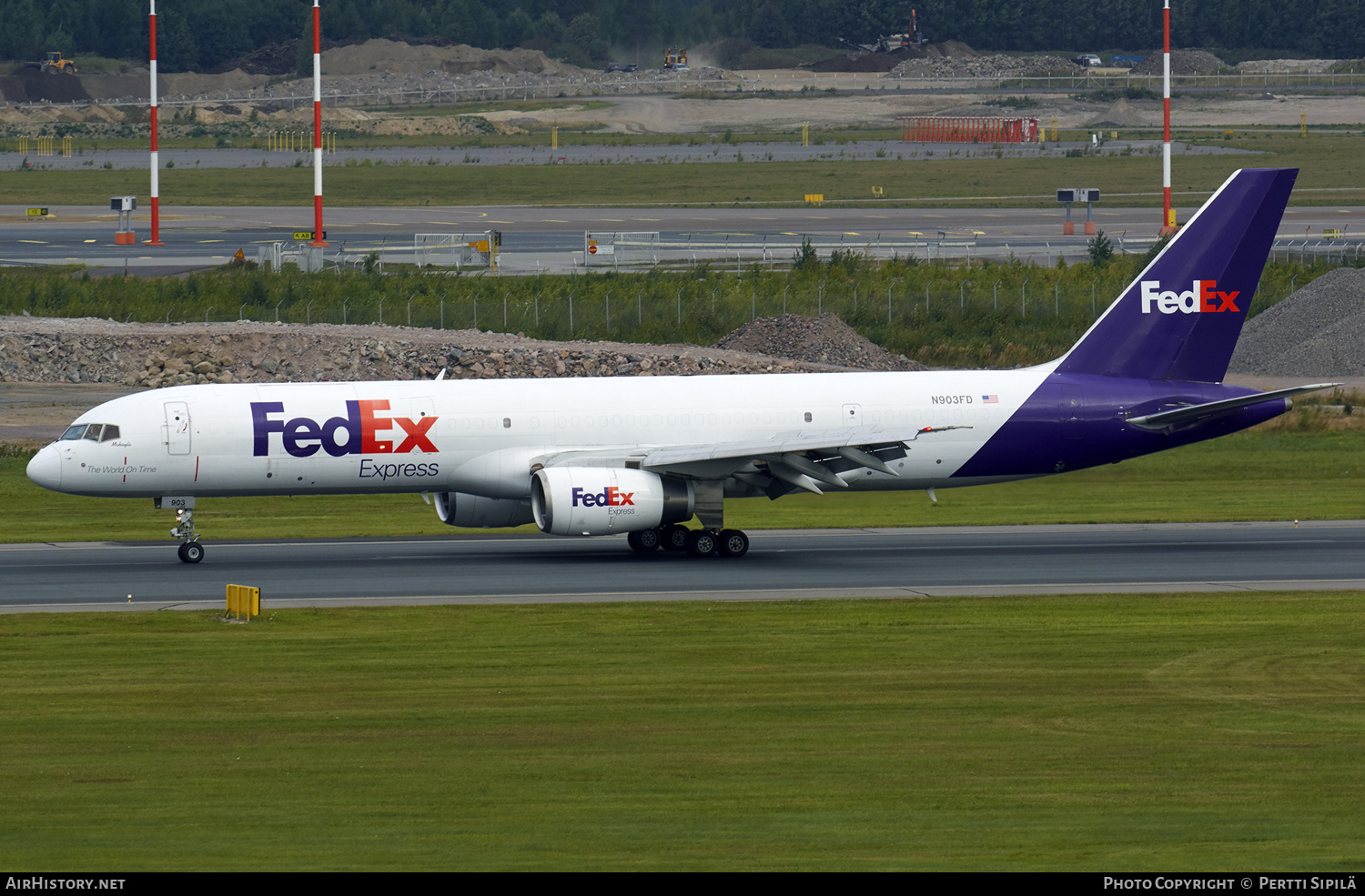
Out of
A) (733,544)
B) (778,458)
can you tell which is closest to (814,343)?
(733,544)

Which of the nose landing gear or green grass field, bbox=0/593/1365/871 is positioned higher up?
the nose landing gear

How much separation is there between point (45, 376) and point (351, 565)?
35.8 m

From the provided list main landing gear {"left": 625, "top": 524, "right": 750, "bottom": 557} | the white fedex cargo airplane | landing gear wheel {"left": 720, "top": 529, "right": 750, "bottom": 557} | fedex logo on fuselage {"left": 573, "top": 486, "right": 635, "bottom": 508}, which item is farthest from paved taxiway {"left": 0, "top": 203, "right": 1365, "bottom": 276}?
fedex logo on fuselage {"left": 573, "top": 486, "right": 635, "bottom": 508}

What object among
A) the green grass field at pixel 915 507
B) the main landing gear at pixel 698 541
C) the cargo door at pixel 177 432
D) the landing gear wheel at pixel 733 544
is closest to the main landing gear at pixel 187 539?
the cargo door at pixel 177 432

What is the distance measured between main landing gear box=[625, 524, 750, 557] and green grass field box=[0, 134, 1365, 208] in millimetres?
84713

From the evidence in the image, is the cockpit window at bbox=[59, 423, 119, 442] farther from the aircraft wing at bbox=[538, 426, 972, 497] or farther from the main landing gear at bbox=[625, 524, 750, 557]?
the main landing gear at bbox=[625, 524, 750, 557]

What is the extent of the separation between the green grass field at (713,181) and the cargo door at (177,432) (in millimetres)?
90179

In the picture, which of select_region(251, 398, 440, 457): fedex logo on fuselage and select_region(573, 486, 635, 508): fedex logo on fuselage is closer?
select_region(573, 486, 635, 508): fedex logo on fuselage

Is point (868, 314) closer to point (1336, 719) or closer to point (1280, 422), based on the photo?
point (1280, 422)

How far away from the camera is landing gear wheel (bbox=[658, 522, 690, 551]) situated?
43656mm

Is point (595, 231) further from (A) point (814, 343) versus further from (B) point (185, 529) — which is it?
(B) point (185, 529)

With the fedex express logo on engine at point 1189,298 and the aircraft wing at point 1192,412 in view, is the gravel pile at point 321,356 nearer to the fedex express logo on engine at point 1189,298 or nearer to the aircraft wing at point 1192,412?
the fedex express logo on engine at point 1189,298

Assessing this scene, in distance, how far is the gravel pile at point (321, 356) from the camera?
69.0 metres

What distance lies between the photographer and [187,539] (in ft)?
138
